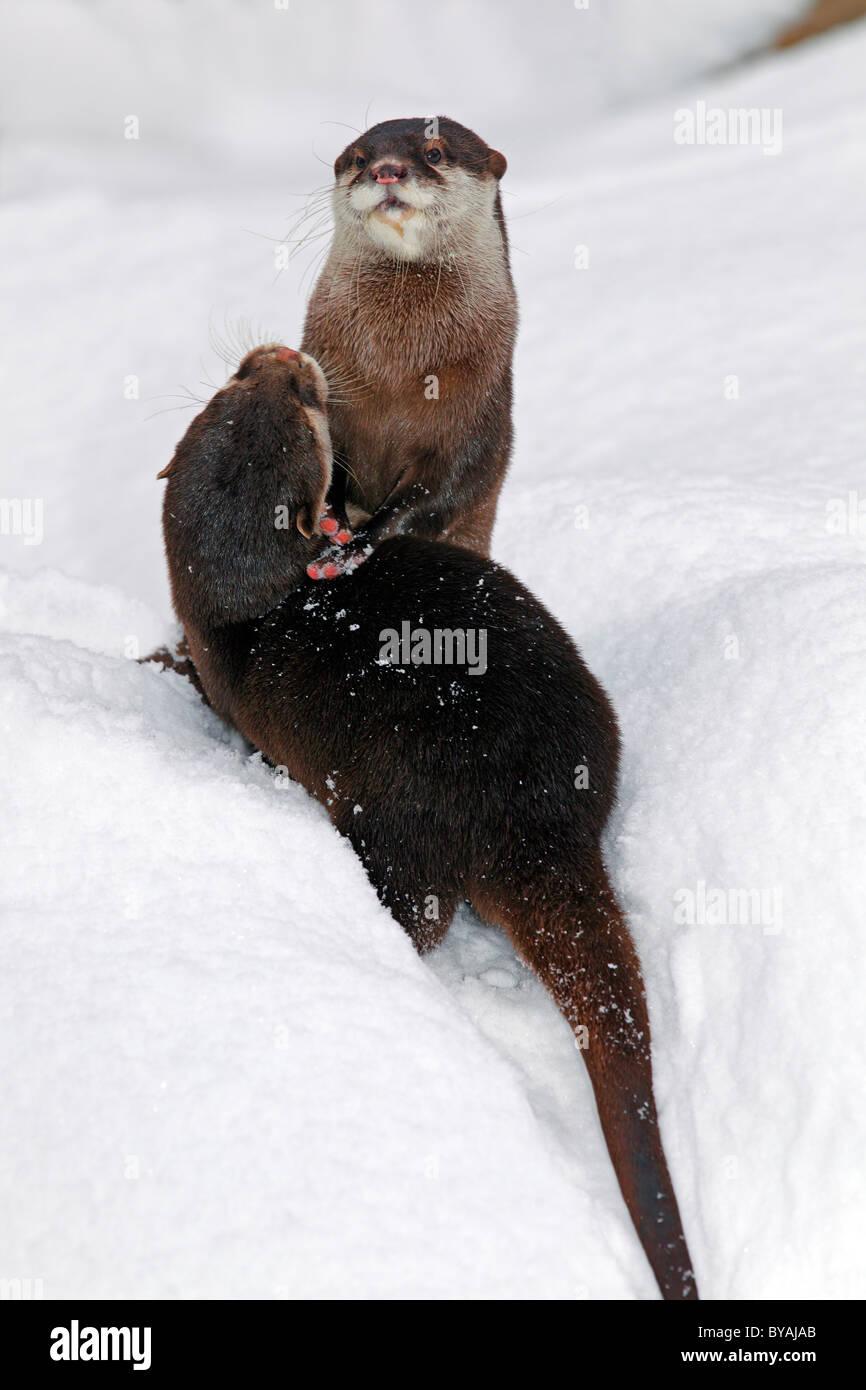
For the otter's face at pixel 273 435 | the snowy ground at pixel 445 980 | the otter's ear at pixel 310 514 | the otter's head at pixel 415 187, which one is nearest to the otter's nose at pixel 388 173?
the otter's head at pixel 415 187

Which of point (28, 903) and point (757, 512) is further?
point (757, 512)

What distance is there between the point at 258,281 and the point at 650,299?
1.34 meters

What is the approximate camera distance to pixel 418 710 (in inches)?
62.2

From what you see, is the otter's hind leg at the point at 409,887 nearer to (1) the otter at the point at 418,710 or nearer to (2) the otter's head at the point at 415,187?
(1) the otter at the point at 418,710

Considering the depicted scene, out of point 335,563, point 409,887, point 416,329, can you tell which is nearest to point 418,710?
point 409,887

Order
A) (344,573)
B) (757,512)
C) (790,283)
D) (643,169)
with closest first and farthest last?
1. (344,573)
2. (757,512)
3. (790,283)
4. (643,169)

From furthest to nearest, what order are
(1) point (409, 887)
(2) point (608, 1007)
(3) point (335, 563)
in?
(3) point (335, 563) → (1) point (409, 887) → (2) point (608, 1007)

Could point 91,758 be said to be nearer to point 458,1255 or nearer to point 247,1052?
point 247,1052

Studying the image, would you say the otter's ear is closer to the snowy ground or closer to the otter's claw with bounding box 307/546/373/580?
the otter's claw with bounding box 307/546/373/580

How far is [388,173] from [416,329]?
0.77 feet

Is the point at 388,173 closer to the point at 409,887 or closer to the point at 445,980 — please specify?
the point at 409,887

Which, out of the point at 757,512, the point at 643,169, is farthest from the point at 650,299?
the point at 757,512

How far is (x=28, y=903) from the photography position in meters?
1.42

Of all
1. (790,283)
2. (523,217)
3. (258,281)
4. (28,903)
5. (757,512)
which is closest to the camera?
(28,903)
